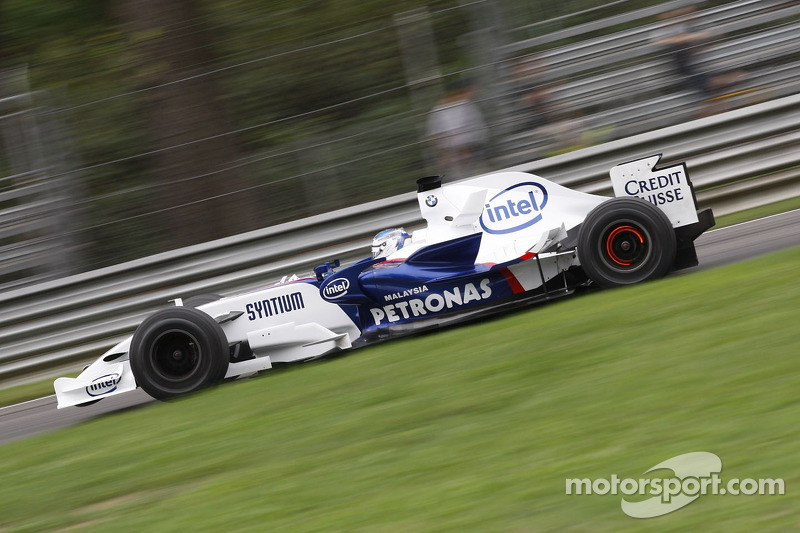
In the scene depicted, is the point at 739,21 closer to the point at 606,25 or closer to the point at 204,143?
the point at 606,25

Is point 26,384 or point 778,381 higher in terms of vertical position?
point 26,384

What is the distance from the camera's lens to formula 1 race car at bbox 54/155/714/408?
248 inches

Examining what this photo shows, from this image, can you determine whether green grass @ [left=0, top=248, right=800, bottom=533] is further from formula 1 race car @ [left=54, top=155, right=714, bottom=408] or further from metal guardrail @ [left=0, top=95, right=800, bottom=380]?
metal guardrail @ [left=0, top=95, right=800, bottom=380]

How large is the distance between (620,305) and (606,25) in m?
4.31

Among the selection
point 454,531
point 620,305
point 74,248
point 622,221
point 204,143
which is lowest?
point 454,531

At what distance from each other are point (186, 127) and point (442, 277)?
4.51 metres

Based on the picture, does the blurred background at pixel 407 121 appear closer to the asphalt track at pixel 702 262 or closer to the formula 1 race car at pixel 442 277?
the asphalt track at pixel 702 262

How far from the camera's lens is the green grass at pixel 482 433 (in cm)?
Answer: 350

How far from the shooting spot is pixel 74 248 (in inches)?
373

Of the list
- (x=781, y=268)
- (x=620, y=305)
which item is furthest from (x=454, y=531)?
(x=781, y=268)

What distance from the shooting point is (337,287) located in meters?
6.60

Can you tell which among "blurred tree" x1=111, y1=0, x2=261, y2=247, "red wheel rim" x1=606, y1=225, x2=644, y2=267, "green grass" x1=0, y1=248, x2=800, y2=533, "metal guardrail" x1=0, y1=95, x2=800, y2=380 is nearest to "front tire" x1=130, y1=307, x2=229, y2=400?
"green grass" x1=0, y1=248, x2=800, y2=533

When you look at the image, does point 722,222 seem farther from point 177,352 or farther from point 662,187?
point 177,352

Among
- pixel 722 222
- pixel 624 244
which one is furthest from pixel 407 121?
pixel 624 244
